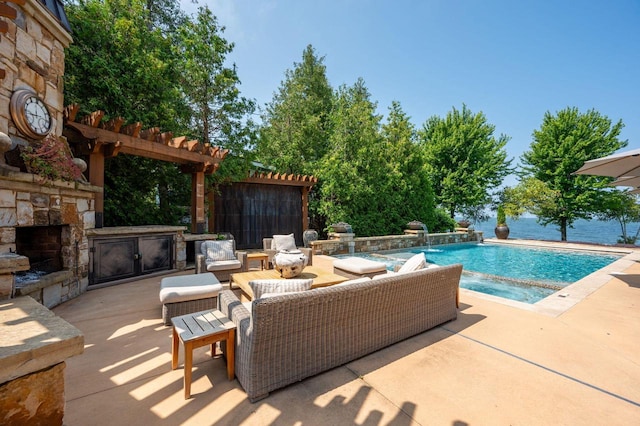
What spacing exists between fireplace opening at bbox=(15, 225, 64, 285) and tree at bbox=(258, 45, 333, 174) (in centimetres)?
679

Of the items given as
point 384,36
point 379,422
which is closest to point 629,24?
point 384,36

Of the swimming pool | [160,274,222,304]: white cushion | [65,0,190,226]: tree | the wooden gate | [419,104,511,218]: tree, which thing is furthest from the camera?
[419,104,511,218]: tree

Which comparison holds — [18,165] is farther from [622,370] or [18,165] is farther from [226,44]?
[622,370]

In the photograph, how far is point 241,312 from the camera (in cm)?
212

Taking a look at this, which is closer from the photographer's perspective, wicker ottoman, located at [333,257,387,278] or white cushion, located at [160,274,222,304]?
white cushion, located at [160,274,222,304]

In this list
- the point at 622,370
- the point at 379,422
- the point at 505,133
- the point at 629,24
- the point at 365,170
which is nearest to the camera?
the point at 379,422

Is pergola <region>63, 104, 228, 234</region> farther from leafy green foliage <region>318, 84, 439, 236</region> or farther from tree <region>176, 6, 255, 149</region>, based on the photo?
leafy green foliage <region>318, 84, 439, 236</region>

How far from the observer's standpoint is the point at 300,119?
11812 millimetres

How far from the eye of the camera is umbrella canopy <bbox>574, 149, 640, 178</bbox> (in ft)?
14.8

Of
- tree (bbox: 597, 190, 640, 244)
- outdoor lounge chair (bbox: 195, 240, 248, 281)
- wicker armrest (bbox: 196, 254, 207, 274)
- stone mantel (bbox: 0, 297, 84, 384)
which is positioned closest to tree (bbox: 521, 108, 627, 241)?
tree (bbox: 597, 190, 640, 244)

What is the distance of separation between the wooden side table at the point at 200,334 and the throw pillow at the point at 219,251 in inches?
101

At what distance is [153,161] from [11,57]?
3.20 metres

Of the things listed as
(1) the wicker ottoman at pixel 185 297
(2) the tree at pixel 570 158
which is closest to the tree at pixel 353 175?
(1) the wicker ottoman at pixel 185 297

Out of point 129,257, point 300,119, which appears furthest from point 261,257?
point 300,119
